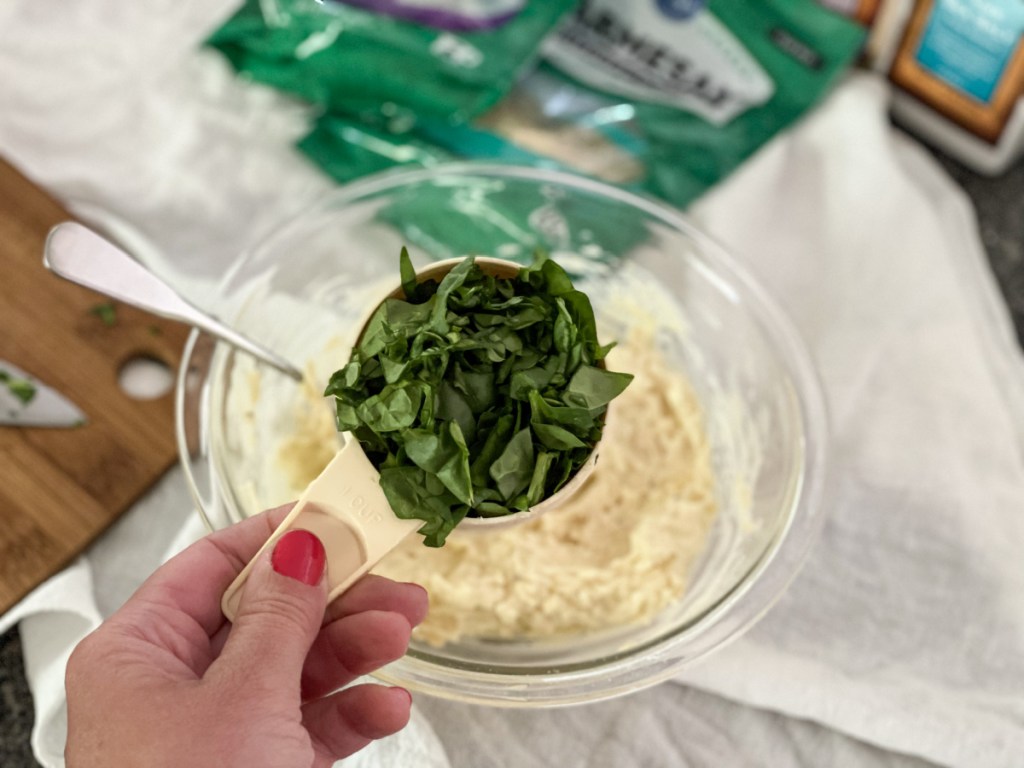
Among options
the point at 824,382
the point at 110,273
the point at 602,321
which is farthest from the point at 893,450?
the point at 110,273

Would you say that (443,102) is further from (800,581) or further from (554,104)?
(800,581)

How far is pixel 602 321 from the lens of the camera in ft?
4.86

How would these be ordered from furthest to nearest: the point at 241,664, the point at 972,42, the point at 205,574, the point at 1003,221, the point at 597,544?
the point at 1003,221 < the point at 972,42 < the point at 597,544 < the point at 205,574 < the point at 241,664

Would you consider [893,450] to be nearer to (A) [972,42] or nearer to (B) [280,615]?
(A) [972,42]

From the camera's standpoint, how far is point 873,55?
179 cm

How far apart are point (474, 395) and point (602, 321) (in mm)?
557

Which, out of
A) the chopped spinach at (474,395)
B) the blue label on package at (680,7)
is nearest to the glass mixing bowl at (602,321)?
the chopped spinach at (474,395)

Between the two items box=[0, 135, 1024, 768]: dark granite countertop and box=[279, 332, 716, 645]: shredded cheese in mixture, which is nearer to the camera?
box=[279, 332, 716, 645]: shredded cheese in mixture

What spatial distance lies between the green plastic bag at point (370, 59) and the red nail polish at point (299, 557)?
95 cm

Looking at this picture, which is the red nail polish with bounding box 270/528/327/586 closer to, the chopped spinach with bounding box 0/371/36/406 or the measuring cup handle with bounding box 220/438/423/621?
the measuring cup handle with bounding box 220/438/423/621

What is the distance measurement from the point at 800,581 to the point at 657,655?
0.35 m

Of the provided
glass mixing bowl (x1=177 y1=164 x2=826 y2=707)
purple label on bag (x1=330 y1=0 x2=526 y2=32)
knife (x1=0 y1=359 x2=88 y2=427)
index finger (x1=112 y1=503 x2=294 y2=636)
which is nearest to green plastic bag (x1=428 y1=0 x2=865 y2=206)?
purple label on bag (x1=330 y1=0 x2=526 y2=32)

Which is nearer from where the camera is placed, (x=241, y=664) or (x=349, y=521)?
(x=241, y=664)

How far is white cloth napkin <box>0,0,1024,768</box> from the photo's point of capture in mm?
1256
